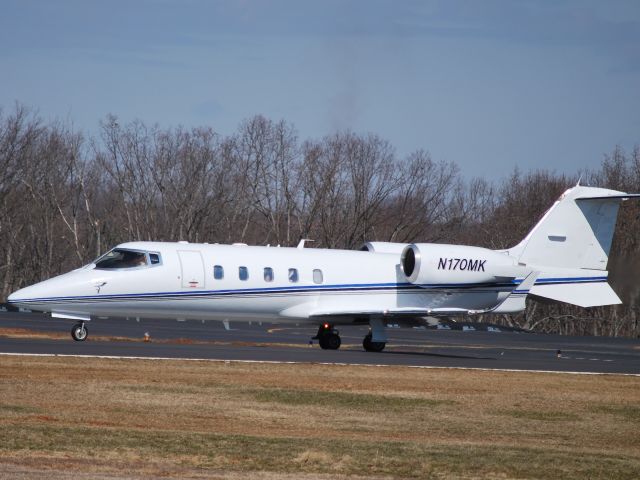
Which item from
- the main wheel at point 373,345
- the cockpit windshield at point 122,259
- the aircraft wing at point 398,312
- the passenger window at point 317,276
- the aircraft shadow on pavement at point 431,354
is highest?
the cockpit windshield at point 122,259

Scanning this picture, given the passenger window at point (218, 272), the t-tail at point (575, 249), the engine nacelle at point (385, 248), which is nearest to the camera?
the passenger window at point (218, 272)

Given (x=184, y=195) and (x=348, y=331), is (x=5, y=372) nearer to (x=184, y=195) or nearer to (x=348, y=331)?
(x=348, y=331)

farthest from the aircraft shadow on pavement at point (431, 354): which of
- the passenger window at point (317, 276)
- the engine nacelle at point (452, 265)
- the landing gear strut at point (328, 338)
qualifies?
the passenger window at point (317, 276)

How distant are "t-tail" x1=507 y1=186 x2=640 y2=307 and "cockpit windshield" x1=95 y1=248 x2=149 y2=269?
10.7 meters

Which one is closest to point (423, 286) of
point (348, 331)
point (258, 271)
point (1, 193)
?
point (258, 271)

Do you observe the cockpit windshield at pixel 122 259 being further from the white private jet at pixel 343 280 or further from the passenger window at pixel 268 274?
the passenger window at pixel 268 274

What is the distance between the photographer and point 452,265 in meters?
31.2

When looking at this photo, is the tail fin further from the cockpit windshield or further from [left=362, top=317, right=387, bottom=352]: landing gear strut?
the cockpit windshield

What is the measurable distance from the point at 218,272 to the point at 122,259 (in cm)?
245

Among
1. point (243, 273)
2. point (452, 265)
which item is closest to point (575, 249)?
point (452, 265)

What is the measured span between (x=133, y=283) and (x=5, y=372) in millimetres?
8242

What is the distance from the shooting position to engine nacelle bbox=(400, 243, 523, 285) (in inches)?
1216

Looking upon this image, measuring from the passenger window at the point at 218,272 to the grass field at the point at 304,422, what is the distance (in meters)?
5.77

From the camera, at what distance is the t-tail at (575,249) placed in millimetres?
32125
